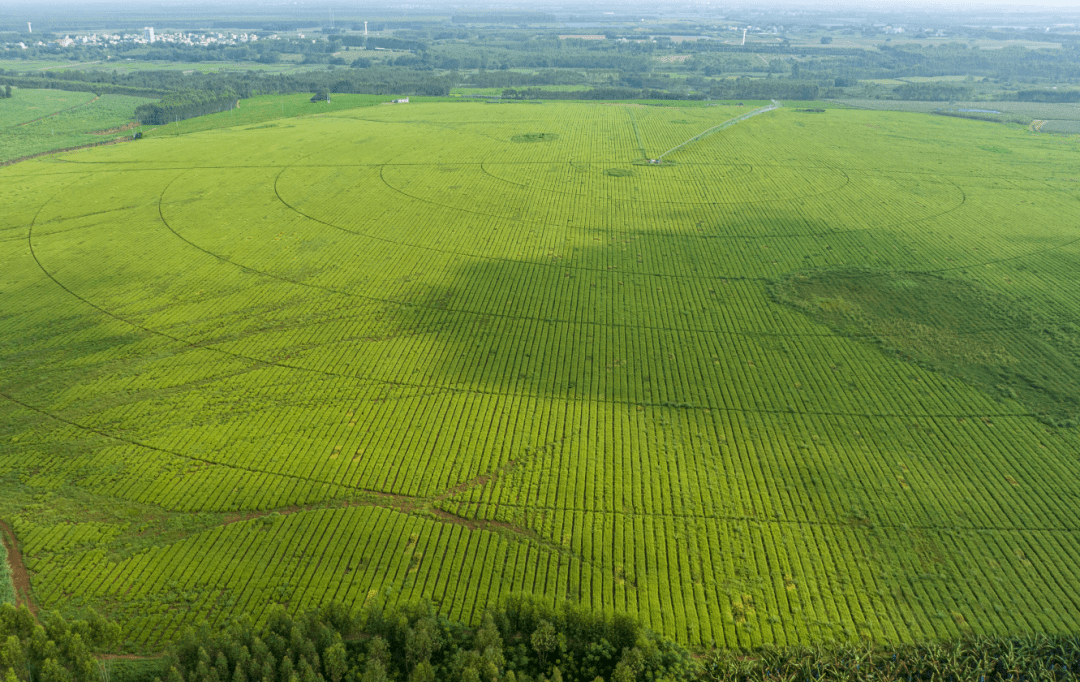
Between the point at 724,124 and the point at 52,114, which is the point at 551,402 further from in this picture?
the point at 52,114

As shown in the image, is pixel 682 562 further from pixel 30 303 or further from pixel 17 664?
pixel 30 303

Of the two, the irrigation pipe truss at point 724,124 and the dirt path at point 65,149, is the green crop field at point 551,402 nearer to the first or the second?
the dirt path at point 65,149

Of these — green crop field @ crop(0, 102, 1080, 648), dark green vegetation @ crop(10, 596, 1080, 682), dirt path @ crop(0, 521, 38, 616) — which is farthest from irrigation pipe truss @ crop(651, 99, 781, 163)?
dirt path @ crop(0, 521, 38, 616)

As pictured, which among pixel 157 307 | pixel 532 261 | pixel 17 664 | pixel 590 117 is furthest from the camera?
pixel 590 117

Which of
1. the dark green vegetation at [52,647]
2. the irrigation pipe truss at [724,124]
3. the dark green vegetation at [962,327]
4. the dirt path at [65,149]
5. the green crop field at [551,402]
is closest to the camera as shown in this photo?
the dark green vegetation at [52,647]

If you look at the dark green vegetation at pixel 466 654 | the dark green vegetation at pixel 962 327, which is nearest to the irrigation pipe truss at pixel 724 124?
the dark green vegetation at pixel 962 327

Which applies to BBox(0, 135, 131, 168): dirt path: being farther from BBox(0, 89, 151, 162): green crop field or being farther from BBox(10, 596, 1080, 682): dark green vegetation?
BBox(10, 596, 1080, 682): dark green vegetation

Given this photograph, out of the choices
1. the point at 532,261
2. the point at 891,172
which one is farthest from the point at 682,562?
the point at 891,172

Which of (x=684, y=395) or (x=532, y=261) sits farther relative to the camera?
(x=532, y=261)
